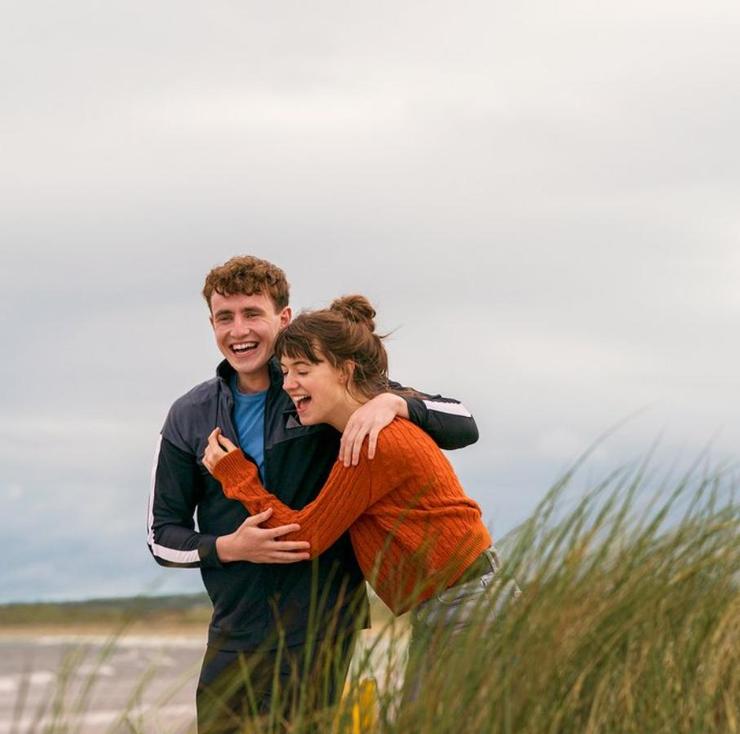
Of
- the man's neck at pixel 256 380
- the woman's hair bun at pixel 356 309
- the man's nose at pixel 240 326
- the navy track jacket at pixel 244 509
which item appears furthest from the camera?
the man's neck at pixel 256 380

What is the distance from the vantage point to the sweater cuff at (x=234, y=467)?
157 inches

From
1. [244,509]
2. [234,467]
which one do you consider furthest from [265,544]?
[244,509]

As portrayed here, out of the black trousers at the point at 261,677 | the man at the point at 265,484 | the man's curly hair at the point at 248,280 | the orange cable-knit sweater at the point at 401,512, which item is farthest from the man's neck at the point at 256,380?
the black trousers at the point at 261,677

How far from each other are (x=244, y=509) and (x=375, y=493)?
834 mm

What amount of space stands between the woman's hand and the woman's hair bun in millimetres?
563

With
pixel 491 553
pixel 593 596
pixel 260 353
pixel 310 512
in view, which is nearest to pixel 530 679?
pixel 593 596

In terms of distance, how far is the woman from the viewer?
3555mm

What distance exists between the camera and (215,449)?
404 centimetres

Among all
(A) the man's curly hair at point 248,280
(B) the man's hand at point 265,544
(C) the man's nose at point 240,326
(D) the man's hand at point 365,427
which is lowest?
(B) the man's hand at point 265,544

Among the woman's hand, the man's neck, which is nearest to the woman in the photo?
the woman's hand

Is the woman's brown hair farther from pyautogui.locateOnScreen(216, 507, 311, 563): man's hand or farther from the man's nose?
pyautogui.locateOnScreen(216, 507, 311, 563): man's hand

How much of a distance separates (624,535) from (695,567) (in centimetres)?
21

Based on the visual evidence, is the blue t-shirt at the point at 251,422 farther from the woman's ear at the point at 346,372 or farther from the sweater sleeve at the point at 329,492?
the woman's ear at the point at 346,372

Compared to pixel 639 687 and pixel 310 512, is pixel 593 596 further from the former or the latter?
pixel 310 512
